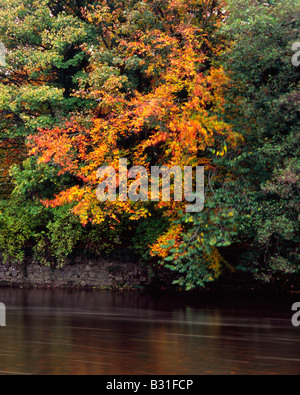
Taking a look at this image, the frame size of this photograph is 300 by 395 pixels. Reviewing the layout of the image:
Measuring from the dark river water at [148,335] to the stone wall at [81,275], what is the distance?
2.90 metres

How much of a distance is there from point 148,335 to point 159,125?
8062 millimetres

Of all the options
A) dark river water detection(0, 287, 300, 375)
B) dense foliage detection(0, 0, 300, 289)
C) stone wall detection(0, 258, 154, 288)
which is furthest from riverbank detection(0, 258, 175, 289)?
dark river water detection(0, 287, 300, 375)

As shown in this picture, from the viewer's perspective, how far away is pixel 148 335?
14359mm

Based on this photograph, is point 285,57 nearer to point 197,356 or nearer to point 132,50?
point 132,50

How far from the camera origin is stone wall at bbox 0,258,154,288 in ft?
86.9

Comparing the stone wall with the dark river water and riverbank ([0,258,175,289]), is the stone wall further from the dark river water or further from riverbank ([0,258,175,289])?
the dark river water

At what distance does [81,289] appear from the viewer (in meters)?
26.7

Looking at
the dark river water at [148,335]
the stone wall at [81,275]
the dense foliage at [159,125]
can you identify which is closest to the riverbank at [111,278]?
the stone wall at [81,275]

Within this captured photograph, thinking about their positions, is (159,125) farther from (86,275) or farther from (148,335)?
(86,275)

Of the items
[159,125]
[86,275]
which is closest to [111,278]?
[86,275]

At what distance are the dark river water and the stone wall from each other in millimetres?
2899
